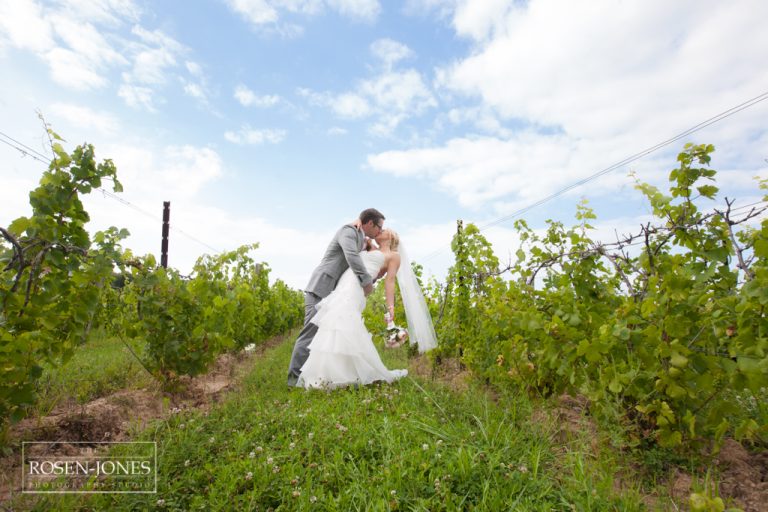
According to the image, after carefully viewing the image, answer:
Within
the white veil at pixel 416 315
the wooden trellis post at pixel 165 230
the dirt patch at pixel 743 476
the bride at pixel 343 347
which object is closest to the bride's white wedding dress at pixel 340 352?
the bride at pixel 343 347

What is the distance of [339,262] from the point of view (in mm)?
5285

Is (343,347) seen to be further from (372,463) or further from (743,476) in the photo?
(743,476)

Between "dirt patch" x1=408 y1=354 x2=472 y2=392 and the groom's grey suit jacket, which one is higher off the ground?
the groom's grey suit jacket

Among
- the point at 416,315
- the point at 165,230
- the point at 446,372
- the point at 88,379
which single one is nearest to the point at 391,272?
the point at 416,315

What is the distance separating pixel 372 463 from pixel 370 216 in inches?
134

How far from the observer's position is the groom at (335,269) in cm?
495

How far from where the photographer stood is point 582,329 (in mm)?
3100

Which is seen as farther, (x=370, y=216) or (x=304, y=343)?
(x=370, y=216)

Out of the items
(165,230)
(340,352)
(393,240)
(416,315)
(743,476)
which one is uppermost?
(165,230)

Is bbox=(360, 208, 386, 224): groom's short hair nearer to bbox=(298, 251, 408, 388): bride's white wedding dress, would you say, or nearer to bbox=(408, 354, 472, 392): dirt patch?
bbox=(298, 251, 408, 388): bride's white wedding dress

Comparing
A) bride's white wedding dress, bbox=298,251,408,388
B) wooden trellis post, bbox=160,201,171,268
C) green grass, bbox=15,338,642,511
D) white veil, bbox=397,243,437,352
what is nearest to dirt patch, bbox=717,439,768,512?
green grass, bbox=15,338,642,511

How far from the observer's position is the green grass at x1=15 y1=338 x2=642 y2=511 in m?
2.04

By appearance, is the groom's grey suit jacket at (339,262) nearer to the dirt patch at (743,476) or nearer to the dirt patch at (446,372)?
the dirt patch at (446,372)

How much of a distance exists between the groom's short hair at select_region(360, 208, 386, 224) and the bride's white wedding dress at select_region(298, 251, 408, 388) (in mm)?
1093
